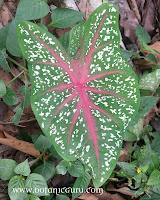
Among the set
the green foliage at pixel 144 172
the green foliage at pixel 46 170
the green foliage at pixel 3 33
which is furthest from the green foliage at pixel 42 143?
the green foliage at pixel 3 33

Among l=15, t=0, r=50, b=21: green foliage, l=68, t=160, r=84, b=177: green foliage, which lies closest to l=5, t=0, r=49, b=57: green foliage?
l=15, t=0, r=50, b=21: green foliage

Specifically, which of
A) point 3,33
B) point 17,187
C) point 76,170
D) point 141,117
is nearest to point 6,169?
point 17,187

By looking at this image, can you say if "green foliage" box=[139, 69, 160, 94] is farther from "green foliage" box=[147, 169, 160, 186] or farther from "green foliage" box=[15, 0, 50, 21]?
"green foliage" box=[15, 0, 50, 21]

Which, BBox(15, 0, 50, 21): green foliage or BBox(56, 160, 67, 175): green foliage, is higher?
BBox(15, 0, 50, 21): green foliage

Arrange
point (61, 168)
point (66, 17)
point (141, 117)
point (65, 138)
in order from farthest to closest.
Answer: point (141, 117), point (66, 17), point (61, 168), point (65, 138)

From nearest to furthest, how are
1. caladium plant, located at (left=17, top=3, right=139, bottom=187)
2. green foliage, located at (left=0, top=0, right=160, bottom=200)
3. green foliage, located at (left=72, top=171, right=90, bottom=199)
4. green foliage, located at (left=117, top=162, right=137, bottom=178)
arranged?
caladium plant, located at (left=17, top=3, right=139, bottom=187) < green foliage, located at (left=0, top=0, right=160, bottom=200) < green foliage, located at (left=72, top=171, right=90, bottom=199) < green foliage, located at (left=117, top=162, right=137, bottom=178)

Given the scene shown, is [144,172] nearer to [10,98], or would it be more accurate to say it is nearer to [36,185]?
[36,185]

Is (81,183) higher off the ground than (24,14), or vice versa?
(24,14)
